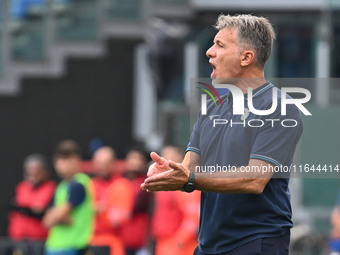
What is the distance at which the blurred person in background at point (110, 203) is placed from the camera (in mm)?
10602

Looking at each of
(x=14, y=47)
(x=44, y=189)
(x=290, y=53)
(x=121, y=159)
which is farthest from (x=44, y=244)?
(x=290, y=53)

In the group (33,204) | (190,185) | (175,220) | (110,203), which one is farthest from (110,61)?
(190,185)

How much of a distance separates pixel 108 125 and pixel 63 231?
613cm

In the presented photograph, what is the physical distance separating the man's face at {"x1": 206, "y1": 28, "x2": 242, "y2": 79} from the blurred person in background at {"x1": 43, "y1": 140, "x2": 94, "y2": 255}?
5.69m

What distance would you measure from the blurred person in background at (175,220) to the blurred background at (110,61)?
15.2 feet

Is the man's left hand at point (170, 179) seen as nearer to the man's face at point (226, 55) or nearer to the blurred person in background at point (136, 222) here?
the man's face at point (226, 55)

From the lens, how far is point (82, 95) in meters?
15.9

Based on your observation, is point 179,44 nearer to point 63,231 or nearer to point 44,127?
point 44,127

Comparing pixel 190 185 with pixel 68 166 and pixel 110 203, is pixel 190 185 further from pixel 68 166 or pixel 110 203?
→ pixel 110 203

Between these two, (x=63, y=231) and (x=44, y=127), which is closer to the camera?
(x=63, y=231)

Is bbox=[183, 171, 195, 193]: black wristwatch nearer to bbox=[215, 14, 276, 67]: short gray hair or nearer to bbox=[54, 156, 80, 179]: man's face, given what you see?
bbox=[215, 14, 276, 67]: short gray hair

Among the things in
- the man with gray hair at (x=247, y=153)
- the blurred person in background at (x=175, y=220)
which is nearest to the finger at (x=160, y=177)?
the man with gray hair at (x=247, y=153)

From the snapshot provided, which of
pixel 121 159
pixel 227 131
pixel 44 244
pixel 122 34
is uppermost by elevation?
pixel 122 34

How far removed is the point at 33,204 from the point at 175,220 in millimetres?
2386
